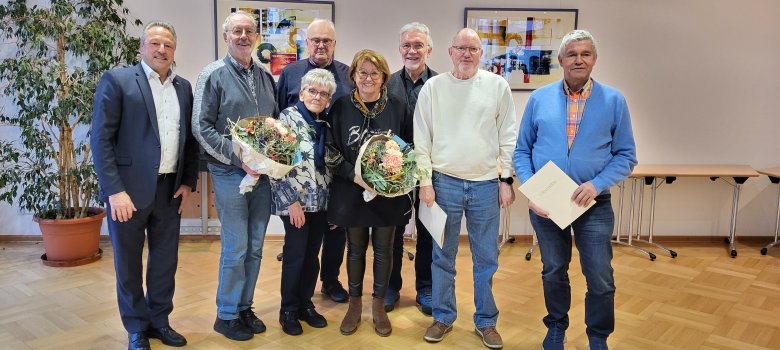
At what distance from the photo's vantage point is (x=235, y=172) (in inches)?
115

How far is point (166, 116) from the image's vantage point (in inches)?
111

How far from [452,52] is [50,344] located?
2523 millimetres

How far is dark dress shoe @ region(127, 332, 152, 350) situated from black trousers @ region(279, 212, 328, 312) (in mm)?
703

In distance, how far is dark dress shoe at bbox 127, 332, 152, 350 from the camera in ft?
9.48

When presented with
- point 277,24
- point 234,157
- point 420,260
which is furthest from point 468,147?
point 277,24

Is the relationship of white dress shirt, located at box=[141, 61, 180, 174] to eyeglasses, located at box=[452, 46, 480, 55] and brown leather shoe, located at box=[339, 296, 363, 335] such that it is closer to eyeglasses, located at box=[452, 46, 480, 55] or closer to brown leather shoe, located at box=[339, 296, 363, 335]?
brown leather shoe, located at box=[339, 296, 363, 335]

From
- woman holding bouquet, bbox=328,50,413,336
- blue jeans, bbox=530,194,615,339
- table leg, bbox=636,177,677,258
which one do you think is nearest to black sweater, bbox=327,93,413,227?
woman holding bouquet, bbox=328,50,413,336

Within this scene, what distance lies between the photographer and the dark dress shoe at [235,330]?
3105mm

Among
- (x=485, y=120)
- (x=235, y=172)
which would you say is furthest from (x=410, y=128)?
(x=235, y=172)

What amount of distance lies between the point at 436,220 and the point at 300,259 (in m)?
0.76

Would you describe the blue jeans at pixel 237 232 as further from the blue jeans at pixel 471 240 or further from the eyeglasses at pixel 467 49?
the eyeglasses at pixel 467 49

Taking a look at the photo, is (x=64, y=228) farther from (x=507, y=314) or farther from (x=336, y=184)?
(x=507, y=314)

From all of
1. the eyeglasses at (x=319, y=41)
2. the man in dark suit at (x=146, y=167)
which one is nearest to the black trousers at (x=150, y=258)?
the man in dark suit at (x=146, y=167)

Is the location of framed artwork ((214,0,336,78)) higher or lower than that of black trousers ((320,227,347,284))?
higher
